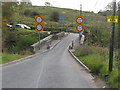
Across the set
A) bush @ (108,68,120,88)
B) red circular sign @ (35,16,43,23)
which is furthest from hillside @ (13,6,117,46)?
bush @ (108,68,120,88)

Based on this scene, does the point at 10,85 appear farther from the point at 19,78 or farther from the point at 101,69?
the point at 101,69

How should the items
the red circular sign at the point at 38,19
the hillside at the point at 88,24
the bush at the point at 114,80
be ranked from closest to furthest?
the bush at the point at 114,80 → the hillside at the point at 88,24 → the red circular sign at the point at 38,19

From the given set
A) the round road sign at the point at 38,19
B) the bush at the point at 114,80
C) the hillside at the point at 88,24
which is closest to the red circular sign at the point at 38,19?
the round road sign at the point at 38,19

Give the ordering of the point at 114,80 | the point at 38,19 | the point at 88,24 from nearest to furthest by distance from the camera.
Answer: the point at 114,80, the point at 38,19, the point at 88,24

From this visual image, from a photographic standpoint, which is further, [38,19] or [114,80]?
[38,19]

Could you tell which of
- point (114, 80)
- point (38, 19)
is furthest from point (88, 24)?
point (114, 80)

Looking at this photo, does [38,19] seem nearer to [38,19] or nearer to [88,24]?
[38,19]

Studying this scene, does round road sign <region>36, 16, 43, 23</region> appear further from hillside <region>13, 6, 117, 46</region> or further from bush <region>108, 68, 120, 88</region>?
bush <region>108, 68, 120, 88</region>

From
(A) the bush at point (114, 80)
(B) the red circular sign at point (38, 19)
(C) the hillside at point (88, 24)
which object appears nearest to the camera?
(A) the bush at point (114, 80)

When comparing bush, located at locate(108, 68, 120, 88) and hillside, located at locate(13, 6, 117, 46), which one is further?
hillside, located at locate(13, 6, 117, 46)

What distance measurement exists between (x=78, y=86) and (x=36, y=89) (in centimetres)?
169

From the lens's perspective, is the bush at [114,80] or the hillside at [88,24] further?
the hillside at [88,24]

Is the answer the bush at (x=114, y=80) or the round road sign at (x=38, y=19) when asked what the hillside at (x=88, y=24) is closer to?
the round road sign at (x=38, y=19)

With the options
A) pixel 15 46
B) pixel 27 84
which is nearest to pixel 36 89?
pixel 27 84
